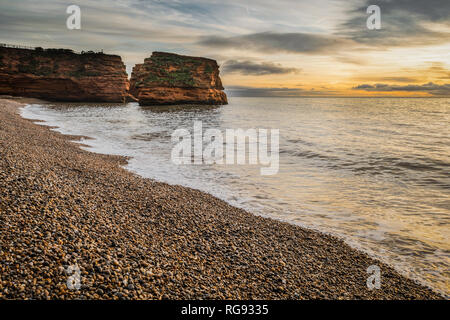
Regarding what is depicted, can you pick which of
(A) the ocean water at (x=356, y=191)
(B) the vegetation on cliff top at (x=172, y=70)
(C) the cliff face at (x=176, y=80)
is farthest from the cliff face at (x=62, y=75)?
(A) the ocean water at (x=356, y=191)

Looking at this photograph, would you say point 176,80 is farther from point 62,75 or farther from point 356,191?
point 356,191

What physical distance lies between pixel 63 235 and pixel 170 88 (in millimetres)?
76202

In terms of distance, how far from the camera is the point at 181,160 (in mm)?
14930

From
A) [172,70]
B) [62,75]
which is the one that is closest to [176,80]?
[172,70]

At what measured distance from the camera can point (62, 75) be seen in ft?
236

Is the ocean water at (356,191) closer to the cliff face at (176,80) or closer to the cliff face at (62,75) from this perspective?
the cliff face at (176,80)

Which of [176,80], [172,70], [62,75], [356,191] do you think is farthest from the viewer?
[172,70]

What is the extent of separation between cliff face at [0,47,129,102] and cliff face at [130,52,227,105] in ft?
25.6

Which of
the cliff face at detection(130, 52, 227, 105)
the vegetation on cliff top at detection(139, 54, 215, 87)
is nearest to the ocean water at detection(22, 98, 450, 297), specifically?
the cliff face at detection(130, 52, 227, 105)

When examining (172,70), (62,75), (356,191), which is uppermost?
(172,70)

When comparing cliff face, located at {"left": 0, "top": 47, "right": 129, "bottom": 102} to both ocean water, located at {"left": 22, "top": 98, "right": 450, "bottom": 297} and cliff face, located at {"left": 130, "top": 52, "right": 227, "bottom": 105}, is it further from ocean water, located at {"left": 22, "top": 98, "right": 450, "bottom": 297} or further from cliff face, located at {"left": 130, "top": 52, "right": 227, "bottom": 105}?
ocean water, located at {"left": 22, "top": 98, "right": 450, "bottom": 297}

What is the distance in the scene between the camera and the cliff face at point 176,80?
2902 inches

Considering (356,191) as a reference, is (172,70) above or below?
above

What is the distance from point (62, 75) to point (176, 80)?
1210 inches
